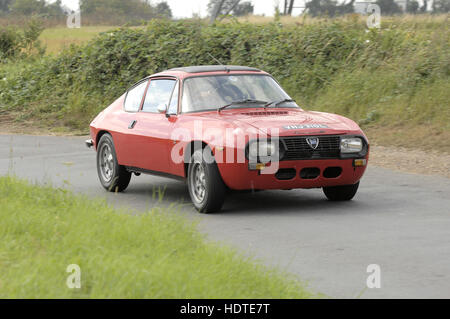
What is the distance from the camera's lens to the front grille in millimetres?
9141

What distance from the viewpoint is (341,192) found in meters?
10.1

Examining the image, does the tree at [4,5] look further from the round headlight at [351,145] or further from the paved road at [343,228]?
the round headlight at [351,145]

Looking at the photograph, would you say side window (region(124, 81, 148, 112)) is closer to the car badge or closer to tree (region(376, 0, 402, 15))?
the car badge

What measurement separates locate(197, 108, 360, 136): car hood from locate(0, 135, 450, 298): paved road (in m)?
0.88

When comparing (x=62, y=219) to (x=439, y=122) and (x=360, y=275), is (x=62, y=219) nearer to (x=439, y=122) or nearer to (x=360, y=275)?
(x=360, y=275)

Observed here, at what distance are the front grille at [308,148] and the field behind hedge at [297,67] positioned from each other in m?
6.27

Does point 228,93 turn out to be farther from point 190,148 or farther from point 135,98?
point 135,98

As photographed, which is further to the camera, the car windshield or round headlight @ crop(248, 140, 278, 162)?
the car windshield

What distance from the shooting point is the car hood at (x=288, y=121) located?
9.21m

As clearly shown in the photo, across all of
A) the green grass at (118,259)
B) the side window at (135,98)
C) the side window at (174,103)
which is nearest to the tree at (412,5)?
the side window at (135,98)

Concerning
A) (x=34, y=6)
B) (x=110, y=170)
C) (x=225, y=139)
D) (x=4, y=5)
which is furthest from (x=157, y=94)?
(x=4, y=5)

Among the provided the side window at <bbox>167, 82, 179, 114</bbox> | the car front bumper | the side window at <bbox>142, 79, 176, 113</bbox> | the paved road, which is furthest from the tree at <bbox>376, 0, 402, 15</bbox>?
the car front bumper

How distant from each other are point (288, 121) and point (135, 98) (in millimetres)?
2630
